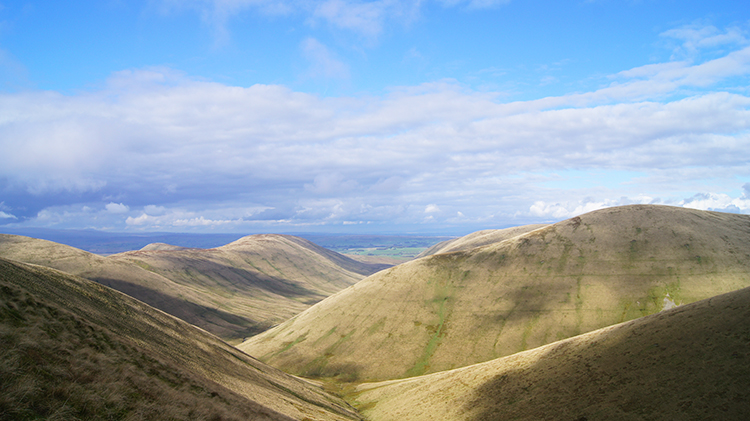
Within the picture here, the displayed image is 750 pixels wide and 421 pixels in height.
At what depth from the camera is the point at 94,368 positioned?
871 inches

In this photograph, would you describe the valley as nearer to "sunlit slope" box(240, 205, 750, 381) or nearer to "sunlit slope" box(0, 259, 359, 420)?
"sunlit slope" box(0, 259, 359, 420)

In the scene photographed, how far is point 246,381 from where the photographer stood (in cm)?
4003

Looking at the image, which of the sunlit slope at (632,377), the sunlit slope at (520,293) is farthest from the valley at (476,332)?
the sunlit slope at (520,293)

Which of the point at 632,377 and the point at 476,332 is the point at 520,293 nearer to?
the point at 476,332

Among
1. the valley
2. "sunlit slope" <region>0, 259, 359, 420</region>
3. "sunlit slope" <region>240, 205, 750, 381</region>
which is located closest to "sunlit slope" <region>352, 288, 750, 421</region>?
the valley

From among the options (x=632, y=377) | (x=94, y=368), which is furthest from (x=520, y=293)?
(x=94, y=368)

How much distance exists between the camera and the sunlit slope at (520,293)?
8975 centimetres

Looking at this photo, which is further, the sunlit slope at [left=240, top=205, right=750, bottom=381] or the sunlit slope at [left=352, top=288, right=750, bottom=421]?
the sunlit slope at [left=240, top=205, right=750, bottom=381]

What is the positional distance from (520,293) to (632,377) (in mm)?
78571

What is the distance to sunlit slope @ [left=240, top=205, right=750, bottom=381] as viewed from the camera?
3533 inches

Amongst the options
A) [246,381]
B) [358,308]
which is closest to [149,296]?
[358,308]

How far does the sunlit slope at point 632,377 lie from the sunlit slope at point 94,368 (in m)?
20.3

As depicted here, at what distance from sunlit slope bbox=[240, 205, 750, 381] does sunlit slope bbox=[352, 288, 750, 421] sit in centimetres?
4693

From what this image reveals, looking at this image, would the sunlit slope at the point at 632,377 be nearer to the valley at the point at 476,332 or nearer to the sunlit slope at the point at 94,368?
the valley at the point at 476,332
